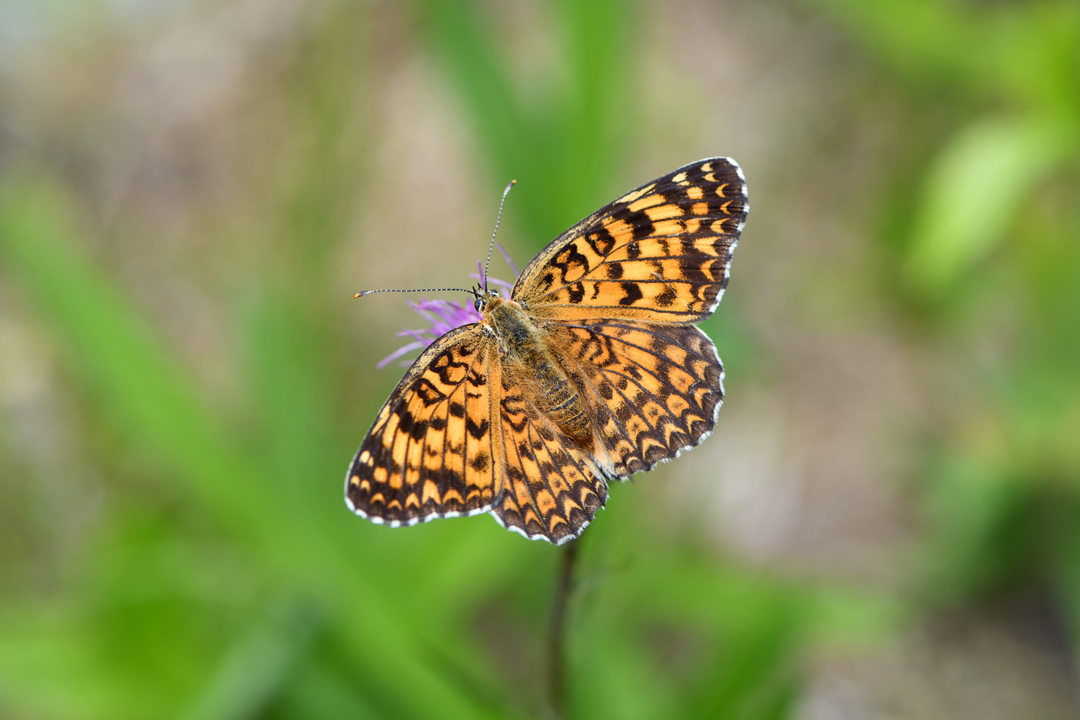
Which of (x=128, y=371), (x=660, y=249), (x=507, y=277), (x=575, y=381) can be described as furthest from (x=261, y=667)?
(x=507, y=277)

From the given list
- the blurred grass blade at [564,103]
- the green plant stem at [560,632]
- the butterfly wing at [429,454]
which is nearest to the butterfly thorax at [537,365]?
the butterfly wing at [429,454]

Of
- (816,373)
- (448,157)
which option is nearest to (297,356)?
(448,157)

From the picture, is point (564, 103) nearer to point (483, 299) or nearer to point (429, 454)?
point (483, 299)

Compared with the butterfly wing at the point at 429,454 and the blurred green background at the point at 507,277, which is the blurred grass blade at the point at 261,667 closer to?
the blurred green background at the point at 507,277

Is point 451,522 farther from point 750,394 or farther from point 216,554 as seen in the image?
point 750,394

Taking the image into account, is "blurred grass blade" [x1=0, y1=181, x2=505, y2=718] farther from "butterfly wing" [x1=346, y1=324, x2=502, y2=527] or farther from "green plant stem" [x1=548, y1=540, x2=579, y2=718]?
"butterfly wing" [x1=346, y1=324, x2=502, y2=527]

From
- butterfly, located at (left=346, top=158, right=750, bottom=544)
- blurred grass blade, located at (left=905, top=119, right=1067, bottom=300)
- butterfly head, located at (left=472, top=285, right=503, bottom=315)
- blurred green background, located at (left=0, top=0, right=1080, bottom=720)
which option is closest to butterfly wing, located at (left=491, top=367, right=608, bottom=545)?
butterfly, located at (left=346, top=158, right=750, bottom=544)
